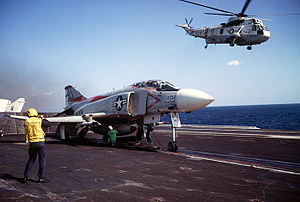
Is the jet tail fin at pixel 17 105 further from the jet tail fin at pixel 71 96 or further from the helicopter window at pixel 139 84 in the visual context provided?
the helicopter window at pixel 139 84

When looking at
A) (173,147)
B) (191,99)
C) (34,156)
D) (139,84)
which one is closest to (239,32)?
(139,84)

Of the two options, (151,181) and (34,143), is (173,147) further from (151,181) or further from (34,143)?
(34,143)

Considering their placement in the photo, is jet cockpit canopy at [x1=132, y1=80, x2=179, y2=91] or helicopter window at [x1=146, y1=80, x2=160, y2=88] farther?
helicopter window at [x1=146, y1=80, x2=160, y2=88]

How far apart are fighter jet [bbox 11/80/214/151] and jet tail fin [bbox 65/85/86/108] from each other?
3.66 meters

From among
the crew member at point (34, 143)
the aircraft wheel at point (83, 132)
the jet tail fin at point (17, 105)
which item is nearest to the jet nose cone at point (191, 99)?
the crew member at point (34, 143)

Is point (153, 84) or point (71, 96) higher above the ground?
point (153, 84)

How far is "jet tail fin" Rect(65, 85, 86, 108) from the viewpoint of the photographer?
23.3 m

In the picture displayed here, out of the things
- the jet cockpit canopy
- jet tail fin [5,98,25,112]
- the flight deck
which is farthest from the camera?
jet tail fin [5,98,25,112]

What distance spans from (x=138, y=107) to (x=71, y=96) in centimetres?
1221

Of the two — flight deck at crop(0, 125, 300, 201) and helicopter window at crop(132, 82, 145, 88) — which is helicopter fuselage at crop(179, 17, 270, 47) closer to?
helicopter window at crop(132, 82, 145, 88)

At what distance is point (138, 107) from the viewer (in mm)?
14328

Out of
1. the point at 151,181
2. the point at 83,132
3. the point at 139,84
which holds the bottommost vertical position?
the point at 151,181

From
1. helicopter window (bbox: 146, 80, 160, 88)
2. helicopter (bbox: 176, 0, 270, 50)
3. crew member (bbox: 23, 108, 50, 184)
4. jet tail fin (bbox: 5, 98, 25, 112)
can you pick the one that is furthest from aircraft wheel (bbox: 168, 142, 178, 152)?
jet tail fin (bbox: 5, 98, 25, 112)

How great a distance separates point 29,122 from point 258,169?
8187mm
